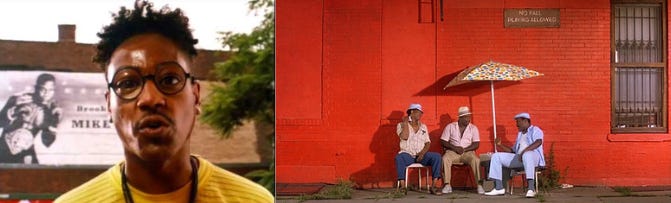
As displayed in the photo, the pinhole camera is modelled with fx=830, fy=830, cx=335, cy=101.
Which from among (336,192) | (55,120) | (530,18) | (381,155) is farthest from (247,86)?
(530,18)

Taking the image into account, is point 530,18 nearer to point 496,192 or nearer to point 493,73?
point 493,73

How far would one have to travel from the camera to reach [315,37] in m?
5.73

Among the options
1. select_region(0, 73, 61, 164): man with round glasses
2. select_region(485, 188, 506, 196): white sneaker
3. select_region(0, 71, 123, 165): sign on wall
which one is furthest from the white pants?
select_region(0, 73, 61, 164): man with round glasses

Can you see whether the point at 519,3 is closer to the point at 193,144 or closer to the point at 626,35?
the point at 626,35

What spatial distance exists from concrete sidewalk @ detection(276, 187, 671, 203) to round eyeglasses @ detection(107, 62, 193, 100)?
3.07m

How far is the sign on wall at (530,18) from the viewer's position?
5.88m

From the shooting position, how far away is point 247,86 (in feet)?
9.30

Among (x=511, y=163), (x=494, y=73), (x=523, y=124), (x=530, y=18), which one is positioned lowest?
(x=511, y=163)

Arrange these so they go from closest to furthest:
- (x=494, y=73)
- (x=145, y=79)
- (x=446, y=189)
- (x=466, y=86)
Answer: (x=145, y=79) < (x=494, y=73) < (x=446, y=189) < (x=466, y=86)

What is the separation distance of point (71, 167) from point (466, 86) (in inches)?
145

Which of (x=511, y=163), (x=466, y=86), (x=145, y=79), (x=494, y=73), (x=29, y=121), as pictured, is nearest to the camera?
(x=145, y=79)

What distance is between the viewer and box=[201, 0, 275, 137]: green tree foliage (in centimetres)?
281

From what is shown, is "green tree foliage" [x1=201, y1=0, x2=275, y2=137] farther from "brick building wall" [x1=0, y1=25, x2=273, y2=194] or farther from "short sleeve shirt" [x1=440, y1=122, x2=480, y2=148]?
"short sleeve shirt" [x1=440, y1=122, x2=480, y2=148]

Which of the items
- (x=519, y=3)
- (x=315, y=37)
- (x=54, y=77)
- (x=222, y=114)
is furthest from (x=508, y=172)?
(x=54, y=77)
